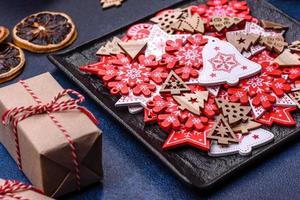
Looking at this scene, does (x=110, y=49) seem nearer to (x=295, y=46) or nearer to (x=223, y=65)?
(x=223, y=65)

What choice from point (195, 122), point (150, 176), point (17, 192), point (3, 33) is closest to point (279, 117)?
point (195, 122)

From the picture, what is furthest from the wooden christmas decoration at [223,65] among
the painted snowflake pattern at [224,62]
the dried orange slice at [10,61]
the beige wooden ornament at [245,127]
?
the dried orange slice at [10,61]

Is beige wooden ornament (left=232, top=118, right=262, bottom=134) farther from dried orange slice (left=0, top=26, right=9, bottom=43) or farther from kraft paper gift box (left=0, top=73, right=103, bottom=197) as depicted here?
dried orange slice (left=0, top=26, right=9, bottom=43)

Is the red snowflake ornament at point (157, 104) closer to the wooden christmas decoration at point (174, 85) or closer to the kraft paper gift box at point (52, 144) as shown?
the wooden christmas decoration at point (174, 85)

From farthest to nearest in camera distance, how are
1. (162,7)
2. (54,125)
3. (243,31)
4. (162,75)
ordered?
(162,7), (243,31), (162,75), (54,125)

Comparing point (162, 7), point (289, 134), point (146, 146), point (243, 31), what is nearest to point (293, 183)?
point (289, 134)

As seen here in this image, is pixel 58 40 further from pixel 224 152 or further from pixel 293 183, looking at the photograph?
pixel 293 183
